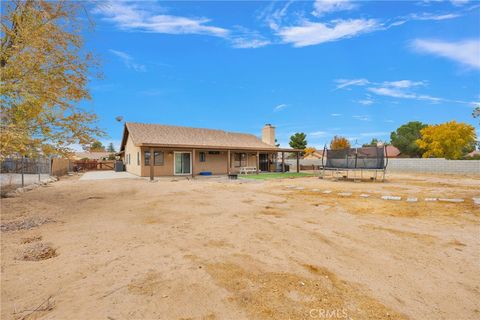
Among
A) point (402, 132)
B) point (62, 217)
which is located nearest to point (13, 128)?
point (62, 217)

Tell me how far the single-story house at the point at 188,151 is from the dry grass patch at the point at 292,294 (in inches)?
526

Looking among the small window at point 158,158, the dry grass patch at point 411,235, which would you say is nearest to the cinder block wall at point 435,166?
the dry grass patch at point 411,235

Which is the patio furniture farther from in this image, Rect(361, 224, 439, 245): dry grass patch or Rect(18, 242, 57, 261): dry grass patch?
Rect(18, 242, 57, 261): dry grass patch

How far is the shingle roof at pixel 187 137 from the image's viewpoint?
1836 centimetres

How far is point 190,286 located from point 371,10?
38.1 feet

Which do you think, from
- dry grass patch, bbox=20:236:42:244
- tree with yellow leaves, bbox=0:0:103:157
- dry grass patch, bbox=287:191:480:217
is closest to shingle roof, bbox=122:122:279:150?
tree with yellow leaves, bbox=0:0:103:157

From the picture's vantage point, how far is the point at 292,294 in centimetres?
237

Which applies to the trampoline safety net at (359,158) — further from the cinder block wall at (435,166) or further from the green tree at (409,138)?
the green tree at (409,138)

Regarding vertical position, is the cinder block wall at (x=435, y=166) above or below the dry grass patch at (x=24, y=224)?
above

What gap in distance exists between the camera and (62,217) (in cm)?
586

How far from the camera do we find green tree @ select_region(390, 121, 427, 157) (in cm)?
4287

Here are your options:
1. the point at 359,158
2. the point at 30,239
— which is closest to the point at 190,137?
the point at 359,158

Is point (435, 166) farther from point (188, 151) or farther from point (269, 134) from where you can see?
point (188, 151)

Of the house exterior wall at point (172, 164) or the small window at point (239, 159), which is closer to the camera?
the house exterior wall at point (172, 164)
